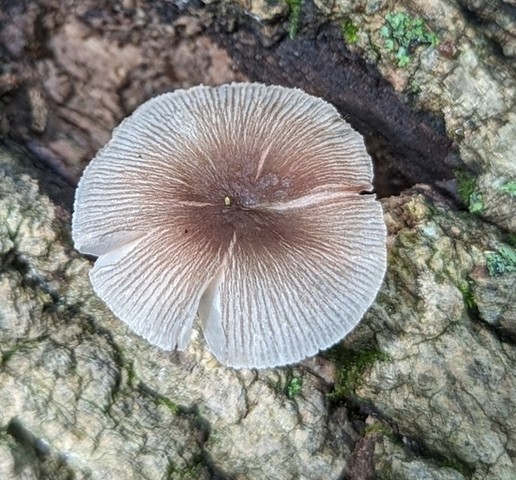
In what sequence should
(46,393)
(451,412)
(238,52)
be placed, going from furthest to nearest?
(238,52)
(451,412)
(46,393)

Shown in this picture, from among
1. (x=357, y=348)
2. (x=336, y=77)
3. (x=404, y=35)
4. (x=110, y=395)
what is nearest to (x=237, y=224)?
(x=357, y=348)

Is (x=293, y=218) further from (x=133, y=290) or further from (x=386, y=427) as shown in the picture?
(x=386, y=427)

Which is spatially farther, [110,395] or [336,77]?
[336,77]

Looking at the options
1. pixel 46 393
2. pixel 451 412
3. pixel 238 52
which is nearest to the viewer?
pixel 46 393

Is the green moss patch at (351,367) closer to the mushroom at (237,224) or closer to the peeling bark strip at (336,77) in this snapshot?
the mushroom at (237,224)

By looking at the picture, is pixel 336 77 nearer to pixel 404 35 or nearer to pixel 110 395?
pixel 404 35

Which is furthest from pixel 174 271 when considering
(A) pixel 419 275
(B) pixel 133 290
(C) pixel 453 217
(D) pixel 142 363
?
(C) pixel 453 217
